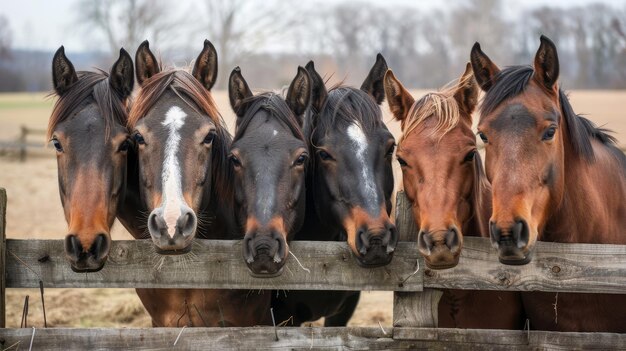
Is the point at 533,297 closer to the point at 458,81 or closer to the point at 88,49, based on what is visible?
the point at 458,81

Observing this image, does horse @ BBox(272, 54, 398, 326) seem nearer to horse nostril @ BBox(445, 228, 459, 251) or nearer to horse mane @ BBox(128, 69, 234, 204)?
horse nostril @ BBox(445, 228, 459, 251)

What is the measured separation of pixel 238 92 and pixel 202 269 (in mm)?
1424

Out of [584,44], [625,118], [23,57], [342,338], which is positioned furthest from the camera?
[23,57]

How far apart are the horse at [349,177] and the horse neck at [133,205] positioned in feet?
3.84

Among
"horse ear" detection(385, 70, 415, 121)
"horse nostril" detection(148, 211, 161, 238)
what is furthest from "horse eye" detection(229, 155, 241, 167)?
"horse ear" detection(385, 70, 415, 121)

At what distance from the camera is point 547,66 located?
4109 millimetres

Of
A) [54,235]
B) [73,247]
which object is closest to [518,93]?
[73,247]

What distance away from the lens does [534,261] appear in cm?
377

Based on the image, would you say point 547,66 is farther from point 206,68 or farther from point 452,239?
point 206,68

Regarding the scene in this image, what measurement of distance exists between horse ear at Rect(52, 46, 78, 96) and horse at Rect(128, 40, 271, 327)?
1.47 feet

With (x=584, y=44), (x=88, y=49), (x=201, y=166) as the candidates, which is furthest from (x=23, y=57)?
(x=201, y=166)

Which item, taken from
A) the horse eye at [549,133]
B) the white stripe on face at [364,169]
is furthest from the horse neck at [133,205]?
the horse eye at [549,133]

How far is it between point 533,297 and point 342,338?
1376mm

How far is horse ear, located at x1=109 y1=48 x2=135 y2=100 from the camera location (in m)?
4.53
